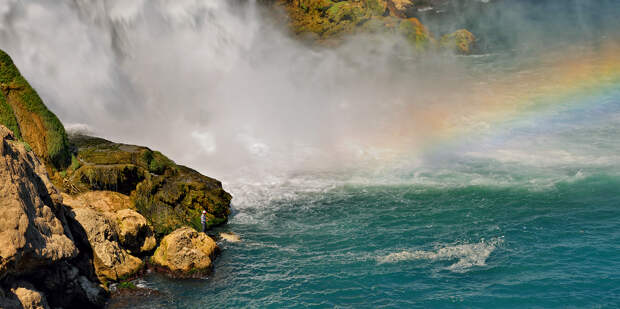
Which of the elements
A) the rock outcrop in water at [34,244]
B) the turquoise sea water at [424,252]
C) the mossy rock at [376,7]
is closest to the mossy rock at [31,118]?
the rock outcrop in water at [34,244]

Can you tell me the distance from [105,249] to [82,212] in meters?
2.63

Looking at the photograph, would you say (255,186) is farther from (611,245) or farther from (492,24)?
(492,24)

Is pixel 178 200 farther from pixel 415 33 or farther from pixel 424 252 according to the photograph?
pixel 415 33

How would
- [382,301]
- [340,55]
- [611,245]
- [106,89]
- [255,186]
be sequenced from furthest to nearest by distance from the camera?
[340,55] → [106,89] → [255,186] → [611,245] → [382,301]

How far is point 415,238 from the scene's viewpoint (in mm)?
37312

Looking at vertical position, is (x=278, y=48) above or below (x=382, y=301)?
above

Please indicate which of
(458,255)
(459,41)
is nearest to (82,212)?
(458,255)

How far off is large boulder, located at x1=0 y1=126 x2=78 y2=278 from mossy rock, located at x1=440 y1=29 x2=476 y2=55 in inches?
2937

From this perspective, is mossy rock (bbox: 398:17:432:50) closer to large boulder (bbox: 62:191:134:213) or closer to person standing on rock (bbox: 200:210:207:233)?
person standing on rock (bbox: 200:210:207:233)

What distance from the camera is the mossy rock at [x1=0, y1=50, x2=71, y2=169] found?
37.0 metres

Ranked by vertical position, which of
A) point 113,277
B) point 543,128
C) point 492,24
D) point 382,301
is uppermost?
point 492,24

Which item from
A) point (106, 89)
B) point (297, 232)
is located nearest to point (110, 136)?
point (106, 89)

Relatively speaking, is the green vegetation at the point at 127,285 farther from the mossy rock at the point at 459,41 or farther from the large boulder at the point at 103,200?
the mossy rock at the point at 459,41

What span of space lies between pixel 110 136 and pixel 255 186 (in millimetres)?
16395
